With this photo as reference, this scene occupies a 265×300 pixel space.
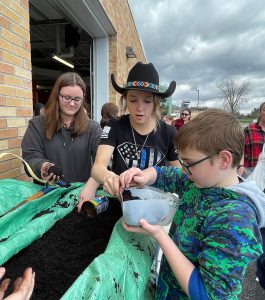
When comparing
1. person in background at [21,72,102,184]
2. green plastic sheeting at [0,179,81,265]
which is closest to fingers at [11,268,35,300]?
green plastic sheeting at [0,179,81,265]

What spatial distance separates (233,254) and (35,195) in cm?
106

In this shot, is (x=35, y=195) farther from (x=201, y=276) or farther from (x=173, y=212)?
(x=201, y=276)

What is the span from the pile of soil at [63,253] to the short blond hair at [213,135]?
58 centimetres

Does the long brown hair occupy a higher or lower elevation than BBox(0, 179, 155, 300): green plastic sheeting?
higher

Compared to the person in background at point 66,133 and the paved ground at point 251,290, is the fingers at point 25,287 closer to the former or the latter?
the person in background at point 66,133

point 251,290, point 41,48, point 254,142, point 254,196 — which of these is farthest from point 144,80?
point 41,48

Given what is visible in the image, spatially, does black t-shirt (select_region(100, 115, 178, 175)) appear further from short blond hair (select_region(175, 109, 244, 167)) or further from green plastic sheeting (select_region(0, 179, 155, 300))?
short blond hair (select_region(175, 109, 244, 167))

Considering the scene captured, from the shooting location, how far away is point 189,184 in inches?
46.9

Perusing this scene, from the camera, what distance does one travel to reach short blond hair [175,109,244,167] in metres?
0.91

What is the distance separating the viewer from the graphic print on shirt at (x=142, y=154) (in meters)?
1.62

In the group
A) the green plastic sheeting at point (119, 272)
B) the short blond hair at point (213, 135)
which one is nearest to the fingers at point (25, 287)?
the green plastic sheeting at point (119, 272)

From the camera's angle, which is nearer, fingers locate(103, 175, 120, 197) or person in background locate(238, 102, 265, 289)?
fingers locate(103, 175, 120, 197)

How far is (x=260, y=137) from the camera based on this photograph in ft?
11.4

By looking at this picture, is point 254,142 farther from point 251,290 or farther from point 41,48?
point 41,48
